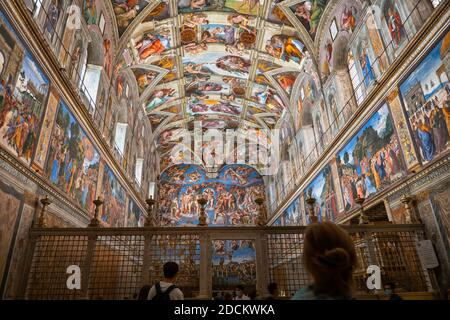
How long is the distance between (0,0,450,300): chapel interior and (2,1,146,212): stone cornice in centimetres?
6

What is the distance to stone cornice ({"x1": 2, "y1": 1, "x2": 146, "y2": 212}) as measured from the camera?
25.0ft

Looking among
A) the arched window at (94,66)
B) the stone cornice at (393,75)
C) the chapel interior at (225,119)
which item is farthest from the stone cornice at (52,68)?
the stone cornice at (393,75)

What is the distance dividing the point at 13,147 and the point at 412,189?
1071 centimetres

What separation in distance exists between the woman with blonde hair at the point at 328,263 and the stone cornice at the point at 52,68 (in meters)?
8.79

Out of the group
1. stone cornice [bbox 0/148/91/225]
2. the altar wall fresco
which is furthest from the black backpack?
the altar wall fresco

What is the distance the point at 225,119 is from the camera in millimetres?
29250

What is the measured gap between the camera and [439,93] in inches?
306

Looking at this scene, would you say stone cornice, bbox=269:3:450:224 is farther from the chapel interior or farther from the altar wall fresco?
the altar wall fresco

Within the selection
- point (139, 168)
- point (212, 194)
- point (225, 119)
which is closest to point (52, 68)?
point (139, 168)

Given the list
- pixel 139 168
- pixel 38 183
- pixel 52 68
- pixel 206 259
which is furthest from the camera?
pixel 139 168

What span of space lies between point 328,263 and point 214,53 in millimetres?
21316

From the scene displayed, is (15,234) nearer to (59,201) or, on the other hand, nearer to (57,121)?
(59,201)

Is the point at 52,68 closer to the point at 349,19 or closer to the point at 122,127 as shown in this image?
the point at 122,127

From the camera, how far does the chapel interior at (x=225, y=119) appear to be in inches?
296
